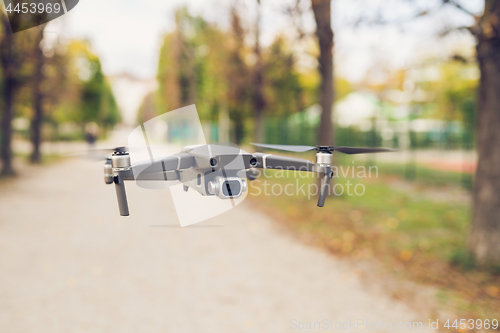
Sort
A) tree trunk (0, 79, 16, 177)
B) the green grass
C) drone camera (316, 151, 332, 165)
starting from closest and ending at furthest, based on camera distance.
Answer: drone camera (316, 151, 332, 165) → the green grass → tree trunk (0, 79, 16, 177)

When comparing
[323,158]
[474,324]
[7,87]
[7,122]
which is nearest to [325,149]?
[323,158]

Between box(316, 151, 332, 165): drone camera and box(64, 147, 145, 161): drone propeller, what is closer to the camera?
box(64, 147, 145, 161): drone propeller

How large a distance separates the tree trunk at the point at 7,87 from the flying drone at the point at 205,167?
3096 cm

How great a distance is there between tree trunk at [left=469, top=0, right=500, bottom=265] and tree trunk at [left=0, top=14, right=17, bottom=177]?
96.5ft

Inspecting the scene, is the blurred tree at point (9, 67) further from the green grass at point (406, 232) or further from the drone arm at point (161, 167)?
the drone arm at point (161, 167)

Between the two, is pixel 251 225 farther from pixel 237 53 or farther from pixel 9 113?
pixel 9 113

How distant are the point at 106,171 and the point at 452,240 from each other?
15974 mm

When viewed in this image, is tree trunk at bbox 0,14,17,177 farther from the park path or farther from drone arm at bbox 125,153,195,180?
drone arm at bbox 125,153,195,180

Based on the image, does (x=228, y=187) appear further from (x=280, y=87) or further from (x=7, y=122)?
(x=280, y=87)

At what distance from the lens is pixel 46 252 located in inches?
607

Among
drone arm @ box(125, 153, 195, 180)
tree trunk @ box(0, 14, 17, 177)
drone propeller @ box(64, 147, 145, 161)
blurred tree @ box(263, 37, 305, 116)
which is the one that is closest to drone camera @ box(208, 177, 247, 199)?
drone arm @ box(125, 153, 195, 180)

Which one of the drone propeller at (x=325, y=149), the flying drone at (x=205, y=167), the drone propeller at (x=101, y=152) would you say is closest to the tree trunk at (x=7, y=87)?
the drone propeller at (x=101, y=152)

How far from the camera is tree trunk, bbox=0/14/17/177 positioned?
86.5 ft

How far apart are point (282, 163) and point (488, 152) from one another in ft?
39.2
